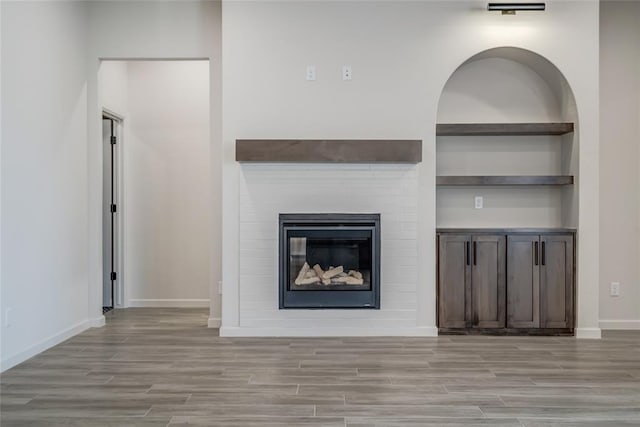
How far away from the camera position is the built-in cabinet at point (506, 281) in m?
4.40

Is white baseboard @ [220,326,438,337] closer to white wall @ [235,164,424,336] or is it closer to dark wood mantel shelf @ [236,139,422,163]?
white wall @ [235,164,424,336]

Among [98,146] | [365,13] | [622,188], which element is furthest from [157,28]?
[622,188]

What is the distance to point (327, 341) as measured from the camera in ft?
13.8

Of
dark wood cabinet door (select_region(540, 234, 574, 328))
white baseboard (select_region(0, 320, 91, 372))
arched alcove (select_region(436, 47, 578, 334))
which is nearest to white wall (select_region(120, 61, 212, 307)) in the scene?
white baseboard (select_region(0, 320, 91, 372))

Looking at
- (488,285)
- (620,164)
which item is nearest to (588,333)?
(488,285)

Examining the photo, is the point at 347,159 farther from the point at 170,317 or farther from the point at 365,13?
the point at 170,317

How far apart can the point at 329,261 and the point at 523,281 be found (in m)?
1.65

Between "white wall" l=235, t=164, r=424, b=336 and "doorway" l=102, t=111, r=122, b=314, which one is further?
"doorway" l=102, t=111, r=122, b=314

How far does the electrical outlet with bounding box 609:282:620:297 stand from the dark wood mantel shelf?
2212mm

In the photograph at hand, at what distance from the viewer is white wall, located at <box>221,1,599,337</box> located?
4.40 m

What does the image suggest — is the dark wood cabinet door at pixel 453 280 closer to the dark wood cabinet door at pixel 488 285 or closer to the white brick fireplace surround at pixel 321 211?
the dark wood cabinet door at pixel 488 285

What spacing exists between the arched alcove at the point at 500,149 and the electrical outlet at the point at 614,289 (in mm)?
773

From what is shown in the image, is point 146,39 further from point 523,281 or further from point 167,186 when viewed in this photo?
point 523,281

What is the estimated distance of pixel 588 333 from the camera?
4.38 m
